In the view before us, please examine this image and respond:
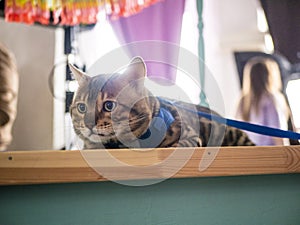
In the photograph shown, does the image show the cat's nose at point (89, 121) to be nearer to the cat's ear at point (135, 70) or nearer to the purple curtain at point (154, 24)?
the cat's ear at point (135, 70)

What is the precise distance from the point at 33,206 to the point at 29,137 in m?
1.34

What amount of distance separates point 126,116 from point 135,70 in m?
0.11

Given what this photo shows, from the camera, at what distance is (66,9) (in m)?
1.54

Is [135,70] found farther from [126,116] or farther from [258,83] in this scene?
[258,83]

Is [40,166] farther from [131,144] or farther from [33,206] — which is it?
[131,144]

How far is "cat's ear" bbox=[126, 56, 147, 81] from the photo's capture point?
27.1 inches

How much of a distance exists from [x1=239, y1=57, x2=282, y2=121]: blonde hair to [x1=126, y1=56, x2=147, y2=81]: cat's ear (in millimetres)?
1077

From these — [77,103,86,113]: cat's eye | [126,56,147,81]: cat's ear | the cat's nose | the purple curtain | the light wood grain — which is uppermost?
the purple curtain

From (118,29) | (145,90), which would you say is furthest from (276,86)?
(145,90)

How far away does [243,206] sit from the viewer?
0.56 meters

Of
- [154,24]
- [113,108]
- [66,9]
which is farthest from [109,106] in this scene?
[154,24]

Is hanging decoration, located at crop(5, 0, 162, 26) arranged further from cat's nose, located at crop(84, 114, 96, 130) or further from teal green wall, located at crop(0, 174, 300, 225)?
teal green wall, located at crop(0, 174, 300, 225)

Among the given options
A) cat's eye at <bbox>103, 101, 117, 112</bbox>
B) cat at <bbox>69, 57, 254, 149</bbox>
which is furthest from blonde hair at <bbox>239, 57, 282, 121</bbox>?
cat's eye at <bbox>103, 101, 117, 112</bbox>

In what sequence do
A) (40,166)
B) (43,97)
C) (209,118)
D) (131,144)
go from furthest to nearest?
(43,97), (209,118), (131,144), (40,166)
